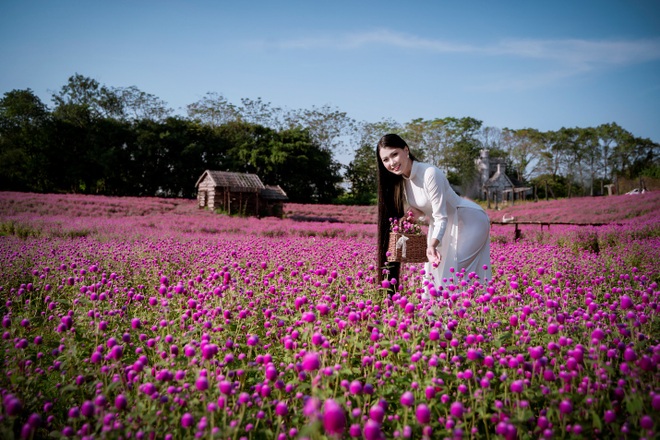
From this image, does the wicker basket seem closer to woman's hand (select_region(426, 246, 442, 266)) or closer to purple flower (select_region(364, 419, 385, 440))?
woman's hand (select_region(426, 246, 442, 266))

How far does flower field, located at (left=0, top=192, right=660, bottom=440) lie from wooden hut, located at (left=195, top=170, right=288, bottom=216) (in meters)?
15.7

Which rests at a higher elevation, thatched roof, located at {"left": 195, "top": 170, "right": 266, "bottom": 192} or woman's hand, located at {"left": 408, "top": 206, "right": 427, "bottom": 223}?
thatched roof, located at {"left": 195, "top": 170, "right": 266, "bottom": 192}

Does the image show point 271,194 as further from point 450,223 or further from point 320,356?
point 320,356

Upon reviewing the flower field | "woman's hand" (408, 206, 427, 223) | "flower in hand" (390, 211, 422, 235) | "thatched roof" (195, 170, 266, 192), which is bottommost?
the flower field

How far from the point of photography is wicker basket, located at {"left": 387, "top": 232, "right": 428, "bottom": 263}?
3812 millimetres

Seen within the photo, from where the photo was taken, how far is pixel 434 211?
12.7 ft

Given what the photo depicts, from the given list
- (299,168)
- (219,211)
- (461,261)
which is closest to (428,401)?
(461,261)

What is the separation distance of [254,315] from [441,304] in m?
1.54

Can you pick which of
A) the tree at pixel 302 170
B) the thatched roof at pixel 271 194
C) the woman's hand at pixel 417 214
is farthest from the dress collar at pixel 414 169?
the tree at pixel 302 170

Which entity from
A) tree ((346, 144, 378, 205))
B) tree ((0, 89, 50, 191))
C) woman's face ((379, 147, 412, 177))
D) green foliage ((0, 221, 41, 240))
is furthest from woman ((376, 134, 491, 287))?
tree ((346, 144, 378, 205))

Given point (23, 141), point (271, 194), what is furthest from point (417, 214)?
point (23, 141)

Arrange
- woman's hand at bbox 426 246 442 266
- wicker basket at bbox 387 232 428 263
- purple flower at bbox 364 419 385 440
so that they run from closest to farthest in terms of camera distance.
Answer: purple flower at bbox 364 419 385 440 → woman's hand at bbox 426 246 442 266 → wicker basket at bbox 387 232 428 263

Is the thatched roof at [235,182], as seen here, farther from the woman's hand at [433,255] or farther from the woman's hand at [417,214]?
the woman's hand at [433,255]

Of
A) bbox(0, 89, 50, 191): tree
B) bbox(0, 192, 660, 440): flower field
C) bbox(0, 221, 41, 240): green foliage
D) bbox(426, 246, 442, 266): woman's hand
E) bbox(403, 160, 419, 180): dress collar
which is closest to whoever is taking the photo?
bbox(0, 192, 660, 440): flower field
